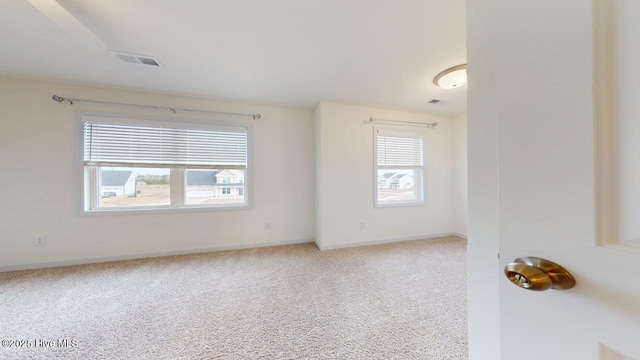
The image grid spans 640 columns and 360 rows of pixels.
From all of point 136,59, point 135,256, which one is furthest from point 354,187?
point 135,256

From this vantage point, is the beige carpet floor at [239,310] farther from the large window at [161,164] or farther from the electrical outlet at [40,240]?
the large window at [161,164]

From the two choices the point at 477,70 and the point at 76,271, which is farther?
the point at 76,271

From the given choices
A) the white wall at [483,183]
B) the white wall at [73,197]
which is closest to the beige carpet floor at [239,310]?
the white wall at [73,197]

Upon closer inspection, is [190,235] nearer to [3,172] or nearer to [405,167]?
[3,172]

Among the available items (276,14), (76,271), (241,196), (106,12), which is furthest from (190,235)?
(276,14)

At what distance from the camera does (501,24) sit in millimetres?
458

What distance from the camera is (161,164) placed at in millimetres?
2939

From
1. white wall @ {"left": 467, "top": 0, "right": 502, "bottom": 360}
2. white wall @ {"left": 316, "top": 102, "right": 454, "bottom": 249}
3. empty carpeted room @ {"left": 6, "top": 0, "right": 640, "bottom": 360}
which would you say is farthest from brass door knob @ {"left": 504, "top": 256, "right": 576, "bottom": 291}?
white wall @ {"left": 316, "top": 102, "right": 454, "bottom": 249}

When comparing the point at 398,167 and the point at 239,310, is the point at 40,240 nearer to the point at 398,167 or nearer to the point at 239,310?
the point at 239,310

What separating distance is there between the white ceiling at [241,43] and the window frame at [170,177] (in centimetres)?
40

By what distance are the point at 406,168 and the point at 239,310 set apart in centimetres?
321

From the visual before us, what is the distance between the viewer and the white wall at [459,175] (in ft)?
A: 12.3

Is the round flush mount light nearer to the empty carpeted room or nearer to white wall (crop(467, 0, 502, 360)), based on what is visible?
the empty carpeted room

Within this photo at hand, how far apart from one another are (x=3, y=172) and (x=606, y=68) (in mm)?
4573
